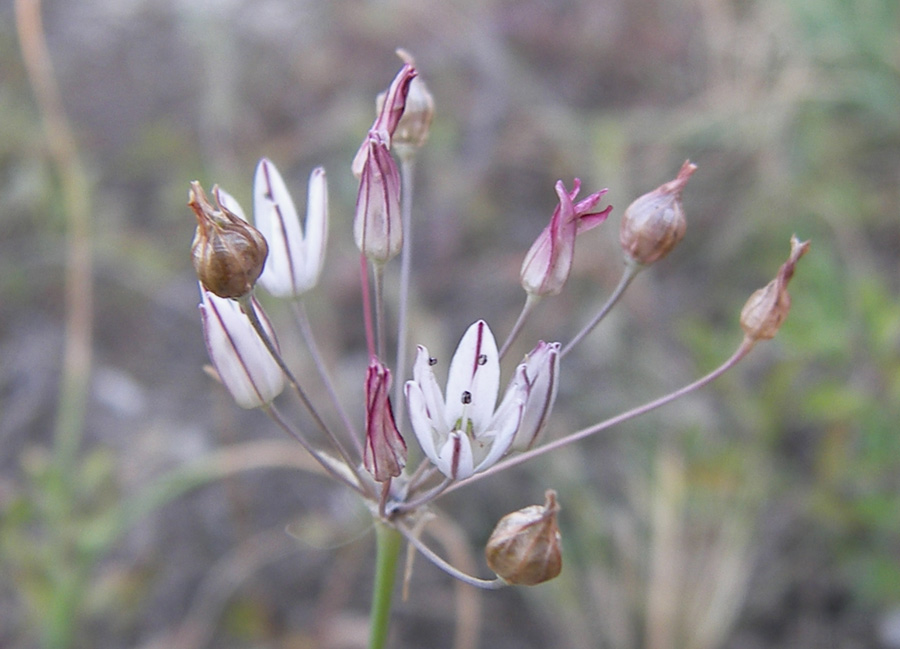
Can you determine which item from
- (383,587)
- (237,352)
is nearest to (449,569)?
(383,587)

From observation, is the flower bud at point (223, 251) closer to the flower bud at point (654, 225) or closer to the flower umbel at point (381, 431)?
the flower umbel at point (381, 431)

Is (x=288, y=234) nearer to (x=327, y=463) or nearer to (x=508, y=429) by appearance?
(x=327, y=463)

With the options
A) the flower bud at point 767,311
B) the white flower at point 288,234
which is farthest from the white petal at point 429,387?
the flower bud at point 767,311

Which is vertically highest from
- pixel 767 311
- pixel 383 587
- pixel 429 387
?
pixel 767 311

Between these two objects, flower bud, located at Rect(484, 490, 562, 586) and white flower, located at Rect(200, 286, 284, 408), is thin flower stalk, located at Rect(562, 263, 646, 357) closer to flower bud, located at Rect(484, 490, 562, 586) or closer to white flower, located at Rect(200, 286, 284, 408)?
flower bud, located at Rect(484, 490, 562, 586)

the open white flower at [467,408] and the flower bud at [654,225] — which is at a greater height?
the flower bud at [654,225]

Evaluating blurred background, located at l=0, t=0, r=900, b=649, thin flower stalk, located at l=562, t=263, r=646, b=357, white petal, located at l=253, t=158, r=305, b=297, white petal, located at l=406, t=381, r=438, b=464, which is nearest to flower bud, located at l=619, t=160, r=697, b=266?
thin flower stalk, located at l=562, t=263, r=646, b=357
